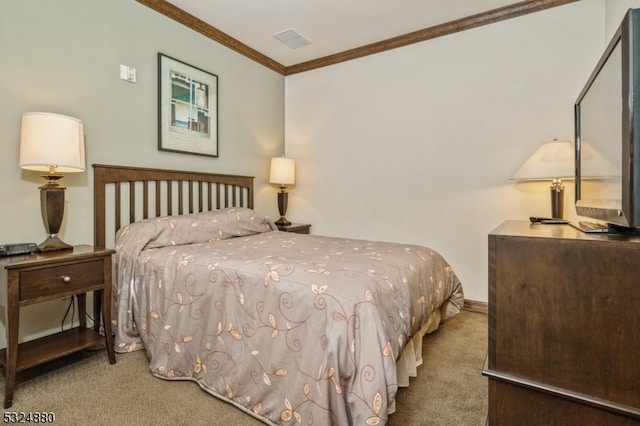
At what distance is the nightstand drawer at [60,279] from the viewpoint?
63.6 inches

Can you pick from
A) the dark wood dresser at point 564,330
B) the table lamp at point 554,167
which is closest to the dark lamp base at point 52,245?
the dark wood dresser at point 564,330

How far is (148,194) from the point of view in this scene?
2674 mm

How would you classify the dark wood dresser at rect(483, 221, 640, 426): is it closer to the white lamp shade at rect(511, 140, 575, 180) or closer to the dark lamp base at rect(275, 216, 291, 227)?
the white lamp shade at rect(511, 140, 575, 180)

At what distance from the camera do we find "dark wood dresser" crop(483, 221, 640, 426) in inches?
32.9

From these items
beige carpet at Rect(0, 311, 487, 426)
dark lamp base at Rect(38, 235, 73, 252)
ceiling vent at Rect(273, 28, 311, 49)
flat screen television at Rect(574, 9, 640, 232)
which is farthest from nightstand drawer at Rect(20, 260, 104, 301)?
ceiling vent at Rect(273, 28, 311, 49)

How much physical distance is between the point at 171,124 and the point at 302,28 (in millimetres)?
1539

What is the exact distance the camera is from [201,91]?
307 cm

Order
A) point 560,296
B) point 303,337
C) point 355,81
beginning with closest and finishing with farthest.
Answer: point 560,296, point 303,337, point 355,81

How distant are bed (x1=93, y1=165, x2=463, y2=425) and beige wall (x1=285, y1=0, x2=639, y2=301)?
996 millimetres

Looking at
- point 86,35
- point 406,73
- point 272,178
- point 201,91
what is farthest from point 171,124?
point 406,73

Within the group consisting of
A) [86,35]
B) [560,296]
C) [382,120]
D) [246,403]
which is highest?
[86,35]

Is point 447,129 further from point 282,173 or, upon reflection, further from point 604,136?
point 604,136

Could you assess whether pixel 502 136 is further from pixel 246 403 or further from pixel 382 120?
pixel 246 403

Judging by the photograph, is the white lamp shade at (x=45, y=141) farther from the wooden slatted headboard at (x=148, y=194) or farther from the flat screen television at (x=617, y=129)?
the flat screen television at (x=617, y=129)
